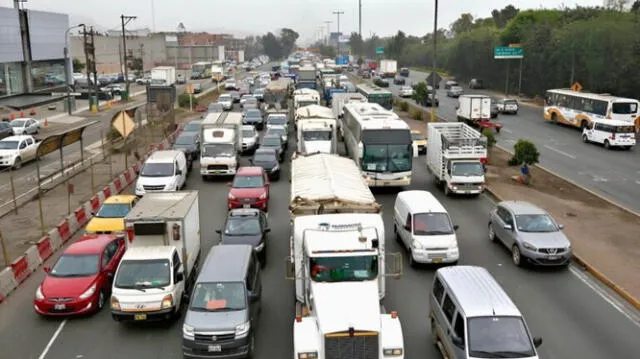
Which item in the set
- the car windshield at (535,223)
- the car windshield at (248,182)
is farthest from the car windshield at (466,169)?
the car windshield at (248,182)

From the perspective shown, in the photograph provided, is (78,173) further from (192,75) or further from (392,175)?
(192,75)

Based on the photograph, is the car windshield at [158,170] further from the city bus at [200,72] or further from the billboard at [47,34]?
the city bus at [200,72]

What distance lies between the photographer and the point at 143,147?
142 ft

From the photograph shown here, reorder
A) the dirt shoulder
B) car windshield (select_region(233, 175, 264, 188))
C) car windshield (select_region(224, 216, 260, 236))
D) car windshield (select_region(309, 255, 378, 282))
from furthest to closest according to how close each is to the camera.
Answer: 1. car windshield (select_region(233, 175, 264, 188))
2. car windshield (select_region(224, 216, 260, 236))
3. the dirt shoulder
4. car windshield (select_region(309, 255, 378, 282))

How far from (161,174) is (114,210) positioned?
20.9 feet

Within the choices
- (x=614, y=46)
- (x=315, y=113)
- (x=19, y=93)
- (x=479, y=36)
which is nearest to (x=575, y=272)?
(x=315, y=113)

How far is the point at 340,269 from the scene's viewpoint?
44.7ft

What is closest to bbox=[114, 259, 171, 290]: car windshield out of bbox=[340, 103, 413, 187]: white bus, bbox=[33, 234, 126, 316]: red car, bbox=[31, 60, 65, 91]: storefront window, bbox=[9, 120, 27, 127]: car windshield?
bbox=[33, 234, 126, 316]: red car

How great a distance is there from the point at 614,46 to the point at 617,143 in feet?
85.9

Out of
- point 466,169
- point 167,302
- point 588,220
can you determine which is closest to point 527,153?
point 466,169

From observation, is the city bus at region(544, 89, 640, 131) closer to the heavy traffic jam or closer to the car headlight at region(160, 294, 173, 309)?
the heavy traffic jam

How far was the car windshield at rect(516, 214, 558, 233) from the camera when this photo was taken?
19.7 m

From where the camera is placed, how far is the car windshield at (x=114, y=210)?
861 inches

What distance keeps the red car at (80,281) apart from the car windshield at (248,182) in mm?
8382
